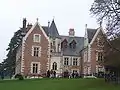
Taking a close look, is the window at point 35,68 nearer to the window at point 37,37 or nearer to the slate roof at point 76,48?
the window at point 37,37

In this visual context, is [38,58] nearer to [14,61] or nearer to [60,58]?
[60,58]

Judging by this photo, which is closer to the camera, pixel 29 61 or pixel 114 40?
pixel 114 40

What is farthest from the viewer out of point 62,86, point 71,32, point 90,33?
point 71,32

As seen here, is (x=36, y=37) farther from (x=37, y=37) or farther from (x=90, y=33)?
(x=90, y=33)

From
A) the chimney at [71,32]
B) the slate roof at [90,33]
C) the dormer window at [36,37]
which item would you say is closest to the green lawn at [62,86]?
the dormer window at [36,37]

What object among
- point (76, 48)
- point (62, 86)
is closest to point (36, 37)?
point (76, 48)

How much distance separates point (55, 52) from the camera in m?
60.5

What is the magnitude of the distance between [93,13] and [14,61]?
42.8 m

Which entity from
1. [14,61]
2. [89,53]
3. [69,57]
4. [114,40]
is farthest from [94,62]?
[114,40]

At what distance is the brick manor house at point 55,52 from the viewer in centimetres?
5659

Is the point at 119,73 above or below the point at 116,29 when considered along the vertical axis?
below

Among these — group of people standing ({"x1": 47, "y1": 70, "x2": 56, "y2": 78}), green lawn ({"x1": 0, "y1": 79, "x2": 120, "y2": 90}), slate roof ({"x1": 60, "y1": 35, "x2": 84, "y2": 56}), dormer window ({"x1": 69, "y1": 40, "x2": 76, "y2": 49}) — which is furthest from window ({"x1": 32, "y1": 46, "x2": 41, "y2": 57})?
green lawn ({"x1": 0, "y1": 79, "x2": 120, "y2": 90})

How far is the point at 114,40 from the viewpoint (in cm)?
3281

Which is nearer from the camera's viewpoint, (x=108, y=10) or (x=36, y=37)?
(x=108, y=10)
